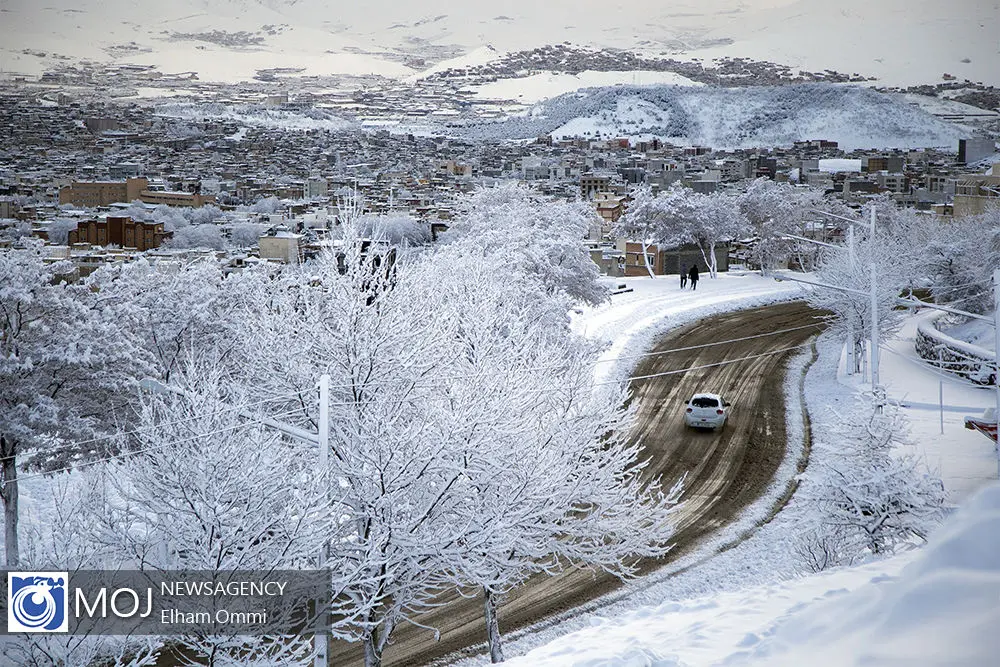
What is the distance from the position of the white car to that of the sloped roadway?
237 millimetres

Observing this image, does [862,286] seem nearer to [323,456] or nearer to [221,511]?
[323,456]

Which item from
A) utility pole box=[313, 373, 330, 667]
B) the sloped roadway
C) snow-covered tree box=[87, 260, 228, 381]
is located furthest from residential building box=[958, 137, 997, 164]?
utility pole box=[313, 373, 330, 667]

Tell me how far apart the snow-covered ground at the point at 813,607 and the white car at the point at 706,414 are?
2.58m

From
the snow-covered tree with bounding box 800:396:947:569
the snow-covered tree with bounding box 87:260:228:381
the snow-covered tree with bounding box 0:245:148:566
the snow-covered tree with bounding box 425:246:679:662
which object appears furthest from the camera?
the snow-covered tree with bounding box 87:260:228:381

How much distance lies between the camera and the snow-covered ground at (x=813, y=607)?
4.87 metres

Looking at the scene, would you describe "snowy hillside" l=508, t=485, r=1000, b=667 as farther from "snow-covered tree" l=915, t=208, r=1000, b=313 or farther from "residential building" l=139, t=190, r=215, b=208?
"residential building" l=139, t=190, r=215, b=208

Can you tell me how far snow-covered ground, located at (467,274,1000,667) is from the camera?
4.87 meters

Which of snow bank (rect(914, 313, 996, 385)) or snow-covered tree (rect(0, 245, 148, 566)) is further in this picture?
snow bank (rect(914, 313, 996, 385))

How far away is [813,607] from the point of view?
7.04m

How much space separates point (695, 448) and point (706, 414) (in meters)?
1.43

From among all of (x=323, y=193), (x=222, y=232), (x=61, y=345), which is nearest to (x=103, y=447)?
(x=61, y=345)

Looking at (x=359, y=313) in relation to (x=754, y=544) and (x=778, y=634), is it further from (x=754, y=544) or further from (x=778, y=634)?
(x=754, y=544)

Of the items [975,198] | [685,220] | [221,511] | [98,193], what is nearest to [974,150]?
[975,198]

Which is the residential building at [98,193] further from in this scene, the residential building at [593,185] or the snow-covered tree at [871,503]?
the snow-covered tree at [871,503]
